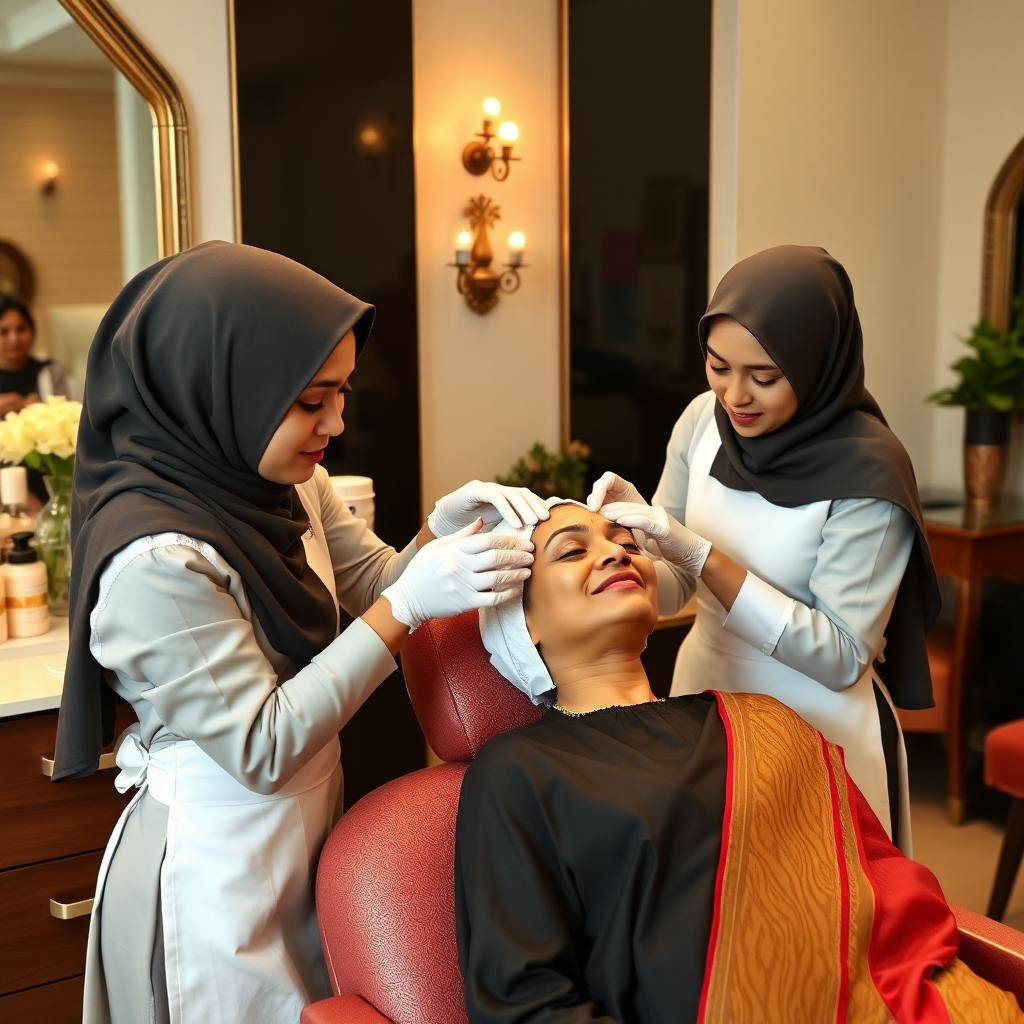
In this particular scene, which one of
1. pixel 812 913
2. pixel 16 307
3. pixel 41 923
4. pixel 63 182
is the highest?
pixel 63 182

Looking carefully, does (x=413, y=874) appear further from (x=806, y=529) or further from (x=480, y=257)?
(x=480, y=257)

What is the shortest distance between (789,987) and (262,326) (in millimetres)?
1018

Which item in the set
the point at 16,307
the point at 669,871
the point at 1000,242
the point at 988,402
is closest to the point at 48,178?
the point at 16,307

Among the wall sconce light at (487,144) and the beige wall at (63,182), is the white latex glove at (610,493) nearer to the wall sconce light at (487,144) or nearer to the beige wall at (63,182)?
the beige wall at (63,182)

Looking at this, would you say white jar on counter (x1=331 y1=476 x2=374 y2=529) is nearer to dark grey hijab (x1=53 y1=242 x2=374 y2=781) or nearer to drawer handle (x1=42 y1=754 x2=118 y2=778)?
drawer handle (x1=42 y1=754 x2=118 y2=778)

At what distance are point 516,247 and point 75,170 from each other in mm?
1243

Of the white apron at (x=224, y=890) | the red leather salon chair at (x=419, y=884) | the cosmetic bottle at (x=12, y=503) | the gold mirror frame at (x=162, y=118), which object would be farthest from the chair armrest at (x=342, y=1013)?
the gold mirror frame at (x=162, y=118)

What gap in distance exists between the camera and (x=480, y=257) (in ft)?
10.3

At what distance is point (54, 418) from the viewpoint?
223 cm

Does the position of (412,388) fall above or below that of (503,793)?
above

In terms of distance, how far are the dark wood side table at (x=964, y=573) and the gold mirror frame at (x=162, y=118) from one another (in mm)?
2422

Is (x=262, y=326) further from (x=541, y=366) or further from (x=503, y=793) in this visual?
(x=541, y=366)

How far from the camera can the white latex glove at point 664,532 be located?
1.64m

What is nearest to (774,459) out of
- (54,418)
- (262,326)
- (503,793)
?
(503,793)
